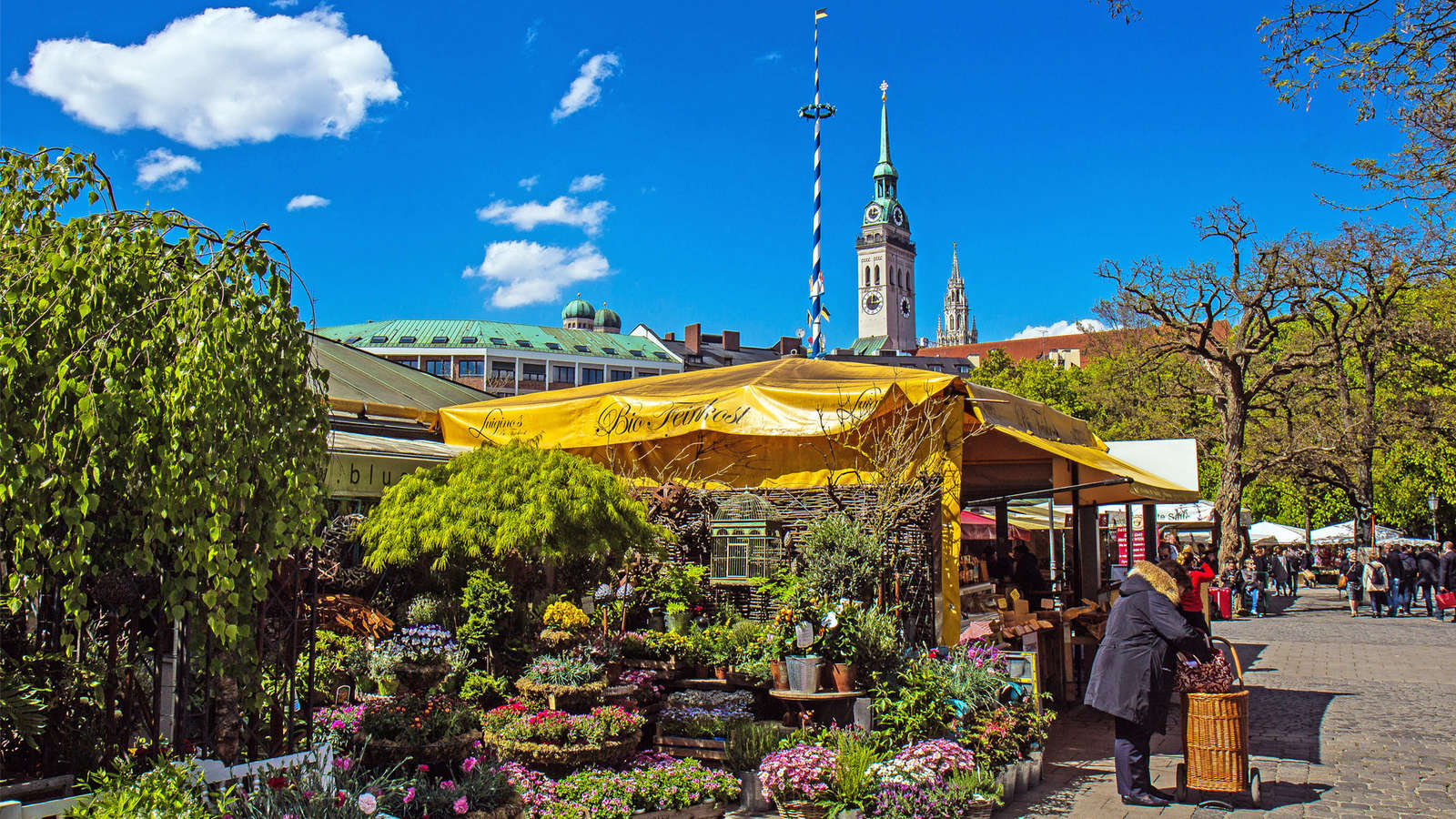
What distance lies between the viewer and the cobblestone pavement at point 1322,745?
6.68 metres

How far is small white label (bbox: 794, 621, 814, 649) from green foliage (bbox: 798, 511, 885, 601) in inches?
21.0

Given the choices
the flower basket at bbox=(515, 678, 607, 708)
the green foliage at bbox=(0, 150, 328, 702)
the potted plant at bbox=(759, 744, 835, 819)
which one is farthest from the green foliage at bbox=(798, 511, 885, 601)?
the green foliage at bbox=(0, 150, 328, 702)

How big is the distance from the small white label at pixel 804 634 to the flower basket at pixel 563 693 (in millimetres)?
1354

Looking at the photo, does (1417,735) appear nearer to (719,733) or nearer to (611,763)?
(719,733)

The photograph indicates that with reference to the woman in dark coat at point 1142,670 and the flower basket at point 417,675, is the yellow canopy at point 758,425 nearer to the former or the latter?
the woman in dark coat at point 1142,670

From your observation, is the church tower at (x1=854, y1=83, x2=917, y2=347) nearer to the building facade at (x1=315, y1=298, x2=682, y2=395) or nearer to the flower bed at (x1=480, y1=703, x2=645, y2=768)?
the building facade at (x1=315, y1=298, x2=682, y2=395)

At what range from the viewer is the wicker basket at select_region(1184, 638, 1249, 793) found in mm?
6531

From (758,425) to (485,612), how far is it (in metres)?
3.02

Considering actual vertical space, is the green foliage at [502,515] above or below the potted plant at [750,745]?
above

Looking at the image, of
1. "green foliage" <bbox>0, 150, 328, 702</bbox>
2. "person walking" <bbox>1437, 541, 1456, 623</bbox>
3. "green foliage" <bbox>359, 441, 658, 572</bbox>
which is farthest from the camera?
"person walking" <bbox>1437, 541, 1456, 623</bbox>

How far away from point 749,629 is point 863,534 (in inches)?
45.1

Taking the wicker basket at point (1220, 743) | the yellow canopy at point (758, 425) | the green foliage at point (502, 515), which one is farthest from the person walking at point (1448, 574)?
the green foliage at point (502, 515)

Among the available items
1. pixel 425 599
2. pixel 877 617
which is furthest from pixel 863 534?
pixel 425 599

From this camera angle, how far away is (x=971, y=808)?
604cm
